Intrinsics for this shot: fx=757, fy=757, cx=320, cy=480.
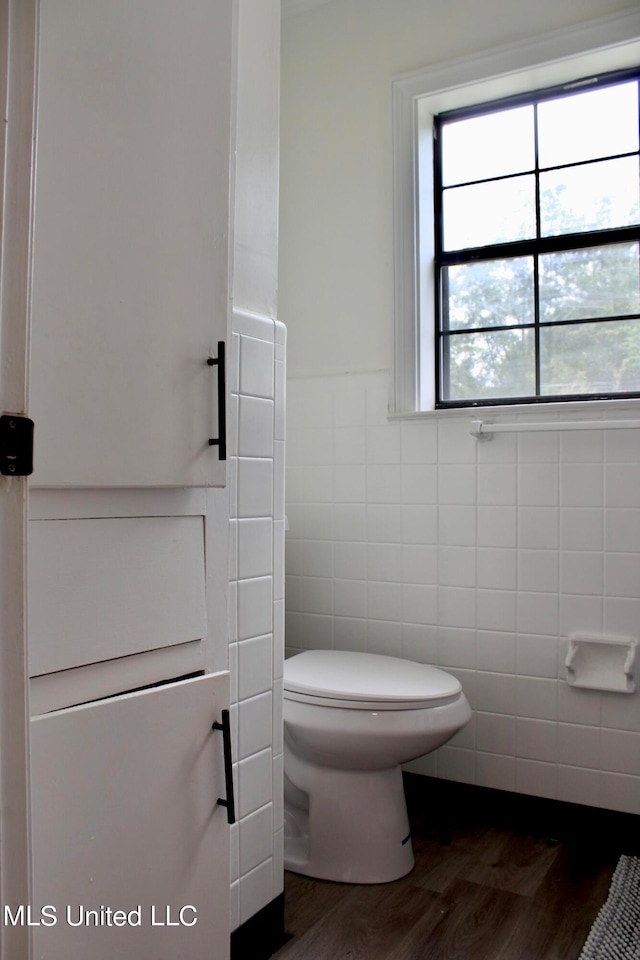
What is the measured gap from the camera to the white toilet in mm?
1726

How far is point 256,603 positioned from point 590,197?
1533mm

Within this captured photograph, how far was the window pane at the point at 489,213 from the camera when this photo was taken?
2.24 meters

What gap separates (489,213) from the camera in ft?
7.52

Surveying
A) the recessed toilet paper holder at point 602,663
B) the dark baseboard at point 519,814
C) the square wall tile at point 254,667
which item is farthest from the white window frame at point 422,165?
the dark baseboard at point 519,814

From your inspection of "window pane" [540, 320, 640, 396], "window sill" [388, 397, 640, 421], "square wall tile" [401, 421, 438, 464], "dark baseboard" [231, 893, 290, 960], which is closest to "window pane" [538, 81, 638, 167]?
"window pane" [540, 320, 640, 396]

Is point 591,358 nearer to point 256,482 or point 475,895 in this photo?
point 256,482

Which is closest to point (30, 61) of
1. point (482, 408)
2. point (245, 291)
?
point (245, 291)

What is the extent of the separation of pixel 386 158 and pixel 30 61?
1.77 m

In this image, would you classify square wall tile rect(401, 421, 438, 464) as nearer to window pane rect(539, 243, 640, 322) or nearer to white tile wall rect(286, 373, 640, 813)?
white tile wall rect(286, 373, 640, 813)

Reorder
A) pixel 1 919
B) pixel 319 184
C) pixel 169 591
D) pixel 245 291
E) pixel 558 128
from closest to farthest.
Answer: pixel 1 919
pixel 169 591
pixel 245 291
pixel 558 128
pixel 319 184

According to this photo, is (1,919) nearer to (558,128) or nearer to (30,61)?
(30,61)

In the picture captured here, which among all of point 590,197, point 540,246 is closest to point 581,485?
point 540,246

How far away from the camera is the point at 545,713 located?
205 centimetres

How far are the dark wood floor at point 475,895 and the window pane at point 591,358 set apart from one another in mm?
1153
